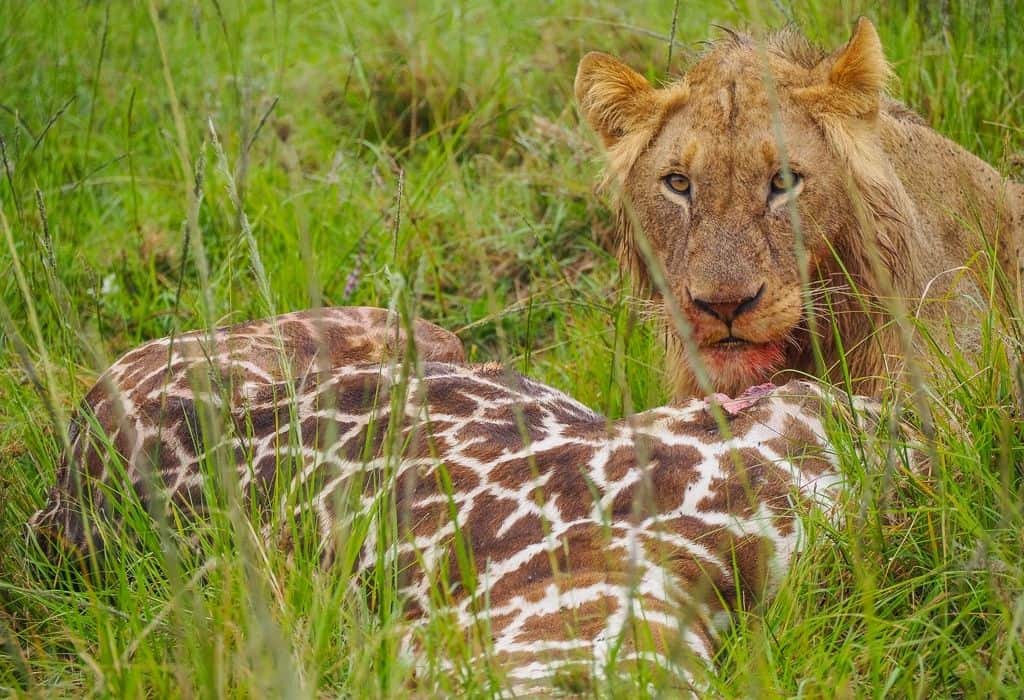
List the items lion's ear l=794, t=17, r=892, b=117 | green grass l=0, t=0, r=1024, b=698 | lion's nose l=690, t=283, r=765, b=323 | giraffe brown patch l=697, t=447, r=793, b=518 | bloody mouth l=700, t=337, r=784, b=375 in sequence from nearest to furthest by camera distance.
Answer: green grass l=0, t=0, r=1024, b=698 → giraffe brown patch l=697, t=447, r=793, b=518 → lion's nose l=690, t=283, r=765, b=323 → bloody mouth l=700, t=337, r=784, b=375 → lion's ear l=794, t=17, r=892, b=117

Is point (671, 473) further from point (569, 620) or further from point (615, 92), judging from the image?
point (615, 92)

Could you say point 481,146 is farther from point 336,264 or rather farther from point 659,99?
point 659,99

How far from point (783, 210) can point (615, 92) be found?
2.48 ft

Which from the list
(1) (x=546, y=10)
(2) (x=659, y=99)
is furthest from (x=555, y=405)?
(1) (x=546, y=10)

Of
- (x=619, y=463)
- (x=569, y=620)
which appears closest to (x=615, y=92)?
(x=619, y=463)

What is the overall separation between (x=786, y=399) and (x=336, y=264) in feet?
8.79

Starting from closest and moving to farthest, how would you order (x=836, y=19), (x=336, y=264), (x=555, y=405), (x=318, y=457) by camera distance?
(x=318, y=457) → (x=555, y=405) → (x=336, y=264) → (x=836, y=19)

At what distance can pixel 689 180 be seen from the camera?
402 cm

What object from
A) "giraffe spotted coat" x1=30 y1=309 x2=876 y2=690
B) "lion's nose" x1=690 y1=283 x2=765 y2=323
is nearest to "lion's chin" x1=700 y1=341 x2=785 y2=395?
"lion's nose" x1=690 y1=283 x2=765 y2=323

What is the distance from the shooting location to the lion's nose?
12.2 ft

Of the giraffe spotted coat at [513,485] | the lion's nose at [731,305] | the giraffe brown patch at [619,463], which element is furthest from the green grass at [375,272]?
the lion's nose at [731,305]

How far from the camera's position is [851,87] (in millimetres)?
4039

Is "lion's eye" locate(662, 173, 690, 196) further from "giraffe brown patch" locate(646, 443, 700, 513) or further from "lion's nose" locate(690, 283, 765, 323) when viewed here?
"giraffe brown patch" locate(646, 443, 700, 513)

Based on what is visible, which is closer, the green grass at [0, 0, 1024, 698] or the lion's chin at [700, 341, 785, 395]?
the green grass at [0, 0, 1024, 698]
